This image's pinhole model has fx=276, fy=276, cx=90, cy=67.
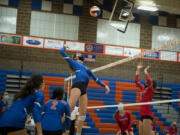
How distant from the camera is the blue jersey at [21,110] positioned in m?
3.45

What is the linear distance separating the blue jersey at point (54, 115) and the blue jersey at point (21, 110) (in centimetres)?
58

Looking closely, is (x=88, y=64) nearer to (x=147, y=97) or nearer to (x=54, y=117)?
(x=147, y=97)

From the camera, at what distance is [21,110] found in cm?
351

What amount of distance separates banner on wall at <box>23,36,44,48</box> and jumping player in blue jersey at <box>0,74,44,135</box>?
41.6 ft

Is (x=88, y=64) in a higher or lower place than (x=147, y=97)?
higher

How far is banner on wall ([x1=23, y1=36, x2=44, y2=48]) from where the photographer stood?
1596 centimetres

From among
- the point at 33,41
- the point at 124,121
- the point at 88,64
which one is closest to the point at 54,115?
the point at 124,121

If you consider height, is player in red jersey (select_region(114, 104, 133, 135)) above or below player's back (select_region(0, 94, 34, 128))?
below

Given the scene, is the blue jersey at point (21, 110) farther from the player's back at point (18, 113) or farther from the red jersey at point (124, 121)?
the red jersey at point (124, 121)

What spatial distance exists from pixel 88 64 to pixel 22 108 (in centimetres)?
1298

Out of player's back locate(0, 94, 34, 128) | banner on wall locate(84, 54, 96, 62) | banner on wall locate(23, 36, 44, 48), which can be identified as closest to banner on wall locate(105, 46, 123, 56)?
banner on wall locate(84, 54, 96, 62)

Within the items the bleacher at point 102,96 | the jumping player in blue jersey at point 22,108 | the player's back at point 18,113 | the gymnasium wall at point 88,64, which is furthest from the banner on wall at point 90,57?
the player's back at point 18,113

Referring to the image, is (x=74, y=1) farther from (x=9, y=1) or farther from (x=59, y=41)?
(x=9, y=1)

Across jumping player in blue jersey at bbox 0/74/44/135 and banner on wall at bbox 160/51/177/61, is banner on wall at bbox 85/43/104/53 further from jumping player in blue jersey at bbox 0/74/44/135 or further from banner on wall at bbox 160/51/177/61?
jumping player in blue jersey at bbox 0/74/44/135
